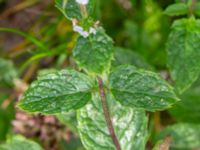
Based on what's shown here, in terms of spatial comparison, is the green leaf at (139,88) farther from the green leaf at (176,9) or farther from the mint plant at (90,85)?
the green leaf at (176,9)

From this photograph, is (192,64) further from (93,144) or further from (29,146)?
(29,146)

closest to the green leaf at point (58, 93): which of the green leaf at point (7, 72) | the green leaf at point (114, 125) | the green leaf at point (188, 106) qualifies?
the green leaf at point (114, 125)

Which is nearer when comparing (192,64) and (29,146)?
(192,64)

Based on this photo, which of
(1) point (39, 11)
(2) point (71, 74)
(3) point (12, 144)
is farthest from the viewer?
(1) point (39, 11)

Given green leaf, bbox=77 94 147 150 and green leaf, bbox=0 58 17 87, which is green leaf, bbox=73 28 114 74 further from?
green leaf, bbox=0 58 17 87

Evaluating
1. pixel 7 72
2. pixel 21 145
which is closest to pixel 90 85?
pixel 21 145

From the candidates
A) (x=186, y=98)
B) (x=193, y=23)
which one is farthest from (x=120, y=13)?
(x=193, y=23)

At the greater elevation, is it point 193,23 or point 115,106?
point 193,23

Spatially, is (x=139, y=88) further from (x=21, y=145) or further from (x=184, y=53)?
(x=21, y=145)
